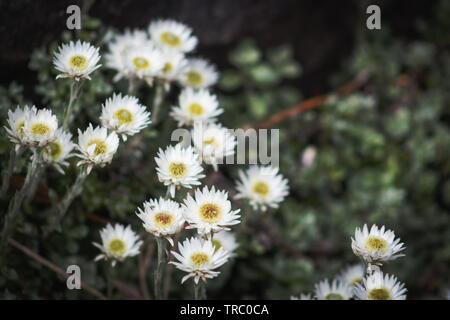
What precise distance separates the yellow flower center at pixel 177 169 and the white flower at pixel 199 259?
187mm

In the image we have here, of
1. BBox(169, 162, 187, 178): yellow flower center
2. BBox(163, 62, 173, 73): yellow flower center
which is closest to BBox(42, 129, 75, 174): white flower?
BBox(169, 162, 187, 178): yellow flower center

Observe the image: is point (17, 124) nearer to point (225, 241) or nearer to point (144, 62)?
point (144, 62)

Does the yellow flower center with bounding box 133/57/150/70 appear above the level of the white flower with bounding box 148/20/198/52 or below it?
below

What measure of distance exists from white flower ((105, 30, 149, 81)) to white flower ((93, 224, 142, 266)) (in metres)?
0.55

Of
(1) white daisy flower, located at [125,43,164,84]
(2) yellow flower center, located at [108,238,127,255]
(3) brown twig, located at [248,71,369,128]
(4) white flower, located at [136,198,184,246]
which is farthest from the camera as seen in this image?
(3) brown twig, located at [248,71,369,128]

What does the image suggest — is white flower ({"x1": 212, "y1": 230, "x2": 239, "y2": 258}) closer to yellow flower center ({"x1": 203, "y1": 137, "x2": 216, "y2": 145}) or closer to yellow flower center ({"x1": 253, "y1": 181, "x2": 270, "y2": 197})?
yellow flower center ({"x1": 253, "y1": 181, "x2": 270, "y2": 197})

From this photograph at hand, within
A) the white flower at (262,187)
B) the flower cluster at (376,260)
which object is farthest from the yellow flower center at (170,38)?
the flower cluster at (376,260)

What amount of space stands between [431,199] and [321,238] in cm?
58

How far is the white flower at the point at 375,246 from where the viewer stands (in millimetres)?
1434

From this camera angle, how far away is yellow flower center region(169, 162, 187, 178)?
1516 millimetres

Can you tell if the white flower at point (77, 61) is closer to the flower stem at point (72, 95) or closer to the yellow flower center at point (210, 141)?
the flower stem at point (72, 95)

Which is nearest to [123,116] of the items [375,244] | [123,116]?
[123,116]

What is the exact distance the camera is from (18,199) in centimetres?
152

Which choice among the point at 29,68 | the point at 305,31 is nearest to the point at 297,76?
the point at 305,31
